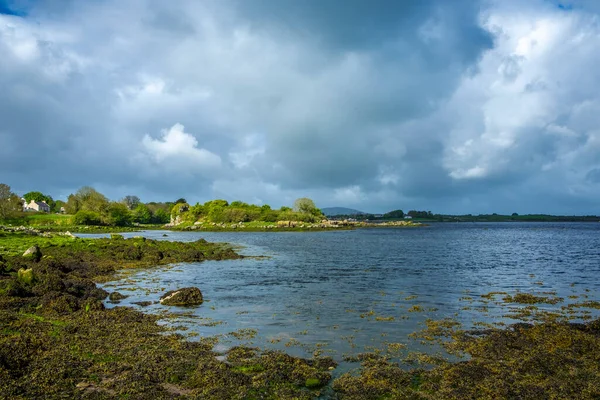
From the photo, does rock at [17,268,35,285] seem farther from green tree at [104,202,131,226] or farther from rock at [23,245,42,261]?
green tree at [104,202,131,226]

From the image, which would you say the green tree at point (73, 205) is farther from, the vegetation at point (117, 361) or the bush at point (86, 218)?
the vegetation at point (117, 361)

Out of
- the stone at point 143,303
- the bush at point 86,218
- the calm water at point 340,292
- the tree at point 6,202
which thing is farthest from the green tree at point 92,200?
the stone at point 143,303

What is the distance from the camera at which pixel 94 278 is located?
31781mm

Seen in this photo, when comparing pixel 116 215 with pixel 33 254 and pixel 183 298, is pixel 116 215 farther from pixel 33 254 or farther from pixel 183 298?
pixel 183 298

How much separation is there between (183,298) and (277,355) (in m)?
11.1

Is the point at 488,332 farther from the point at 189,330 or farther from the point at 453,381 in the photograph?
the point at 189,330

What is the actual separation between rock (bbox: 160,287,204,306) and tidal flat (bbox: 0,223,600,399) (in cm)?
89

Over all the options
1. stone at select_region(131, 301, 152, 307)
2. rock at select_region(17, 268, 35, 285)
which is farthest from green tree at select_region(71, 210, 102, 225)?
stone at select_region(131, 301, 152, 307)

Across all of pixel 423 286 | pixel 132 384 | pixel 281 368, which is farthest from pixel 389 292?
pixel 132 384

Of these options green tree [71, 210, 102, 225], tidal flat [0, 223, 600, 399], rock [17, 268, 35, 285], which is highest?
green tree [71, 210, 102, 225]

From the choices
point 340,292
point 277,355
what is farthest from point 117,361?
point 340,292

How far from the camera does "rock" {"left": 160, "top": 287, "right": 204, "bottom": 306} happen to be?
75.7 ft

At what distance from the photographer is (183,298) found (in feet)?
76.5

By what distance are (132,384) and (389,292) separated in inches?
780
